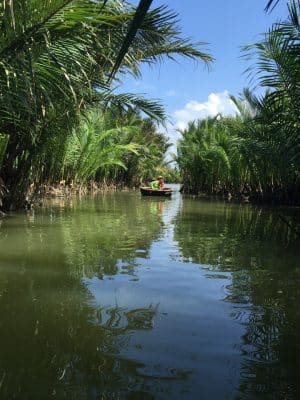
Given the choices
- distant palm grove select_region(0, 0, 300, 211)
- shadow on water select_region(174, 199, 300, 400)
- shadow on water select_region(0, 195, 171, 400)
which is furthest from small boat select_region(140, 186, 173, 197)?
shadow on water select_region(0, 195, 171, 400)

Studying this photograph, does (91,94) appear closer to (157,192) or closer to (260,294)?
(260,294)

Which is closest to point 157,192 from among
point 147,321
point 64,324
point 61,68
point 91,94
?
point 91,94

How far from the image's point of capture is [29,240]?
8.46 meters

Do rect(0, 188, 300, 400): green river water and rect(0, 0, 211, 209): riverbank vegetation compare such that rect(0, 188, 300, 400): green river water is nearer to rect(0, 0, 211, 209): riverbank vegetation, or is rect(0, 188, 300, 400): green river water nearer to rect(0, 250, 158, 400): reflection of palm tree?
rect(0, 250, 158, 400): reflection of palm tree

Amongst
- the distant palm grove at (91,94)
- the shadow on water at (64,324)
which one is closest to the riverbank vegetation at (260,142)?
the distant palm grove at (91,94)

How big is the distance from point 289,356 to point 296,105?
7.81m

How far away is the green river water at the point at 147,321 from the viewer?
117 inches

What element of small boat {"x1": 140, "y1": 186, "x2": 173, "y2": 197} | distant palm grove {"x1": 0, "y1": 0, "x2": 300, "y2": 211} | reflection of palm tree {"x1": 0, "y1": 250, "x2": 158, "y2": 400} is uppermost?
distant palm grove {"x1": 0, "y1": 0, "x2": 300, "y2": 211}

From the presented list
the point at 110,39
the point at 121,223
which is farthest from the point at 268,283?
the point at 121,223

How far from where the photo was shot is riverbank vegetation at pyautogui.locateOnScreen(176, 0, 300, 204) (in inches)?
392

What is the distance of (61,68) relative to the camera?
23.7 ft

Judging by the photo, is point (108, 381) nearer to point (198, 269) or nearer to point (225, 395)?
point (225, 395)

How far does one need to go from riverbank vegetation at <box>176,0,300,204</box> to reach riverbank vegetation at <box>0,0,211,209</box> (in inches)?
88.5

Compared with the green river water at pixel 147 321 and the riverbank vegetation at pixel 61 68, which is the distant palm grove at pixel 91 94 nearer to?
the riverbank vegetation at pixel 61 68
